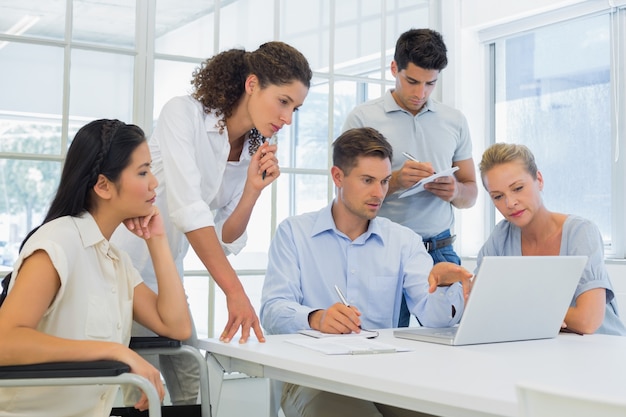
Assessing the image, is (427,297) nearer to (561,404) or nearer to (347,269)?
(347,269)

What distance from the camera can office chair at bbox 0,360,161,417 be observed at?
4.41ft

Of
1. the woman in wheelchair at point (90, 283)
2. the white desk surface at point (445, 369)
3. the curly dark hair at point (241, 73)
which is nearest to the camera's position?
the white desk surface at point (445, 369)

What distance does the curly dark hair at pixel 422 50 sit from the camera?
285 cm

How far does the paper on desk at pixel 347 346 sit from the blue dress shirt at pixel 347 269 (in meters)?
0.40

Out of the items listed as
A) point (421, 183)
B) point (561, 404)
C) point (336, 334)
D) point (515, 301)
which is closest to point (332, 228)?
point (421, 183)

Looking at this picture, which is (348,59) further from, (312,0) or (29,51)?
(29,51)

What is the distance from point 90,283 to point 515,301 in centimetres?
95

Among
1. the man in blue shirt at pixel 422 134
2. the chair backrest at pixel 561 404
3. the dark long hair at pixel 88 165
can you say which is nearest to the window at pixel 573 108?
the man in blue shirt at pixel 422 134

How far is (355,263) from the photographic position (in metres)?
2.34

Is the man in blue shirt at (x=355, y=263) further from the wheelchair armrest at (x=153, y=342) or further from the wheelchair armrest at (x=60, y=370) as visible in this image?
the wheelchair armrest at (x=60, y=370)

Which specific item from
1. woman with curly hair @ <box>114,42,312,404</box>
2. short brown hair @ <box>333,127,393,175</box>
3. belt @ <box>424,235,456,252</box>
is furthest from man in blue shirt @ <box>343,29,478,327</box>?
woman with curly hair @ <box>114,42,312,404</box>

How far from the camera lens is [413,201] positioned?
2941mm


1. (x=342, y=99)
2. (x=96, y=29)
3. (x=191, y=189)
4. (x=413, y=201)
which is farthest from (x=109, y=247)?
(x=342, y=99)

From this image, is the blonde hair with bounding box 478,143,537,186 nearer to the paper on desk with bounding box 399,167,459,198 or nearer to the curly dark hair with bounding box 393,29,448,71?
the paper on desk with bounding box 399,167,459,198
